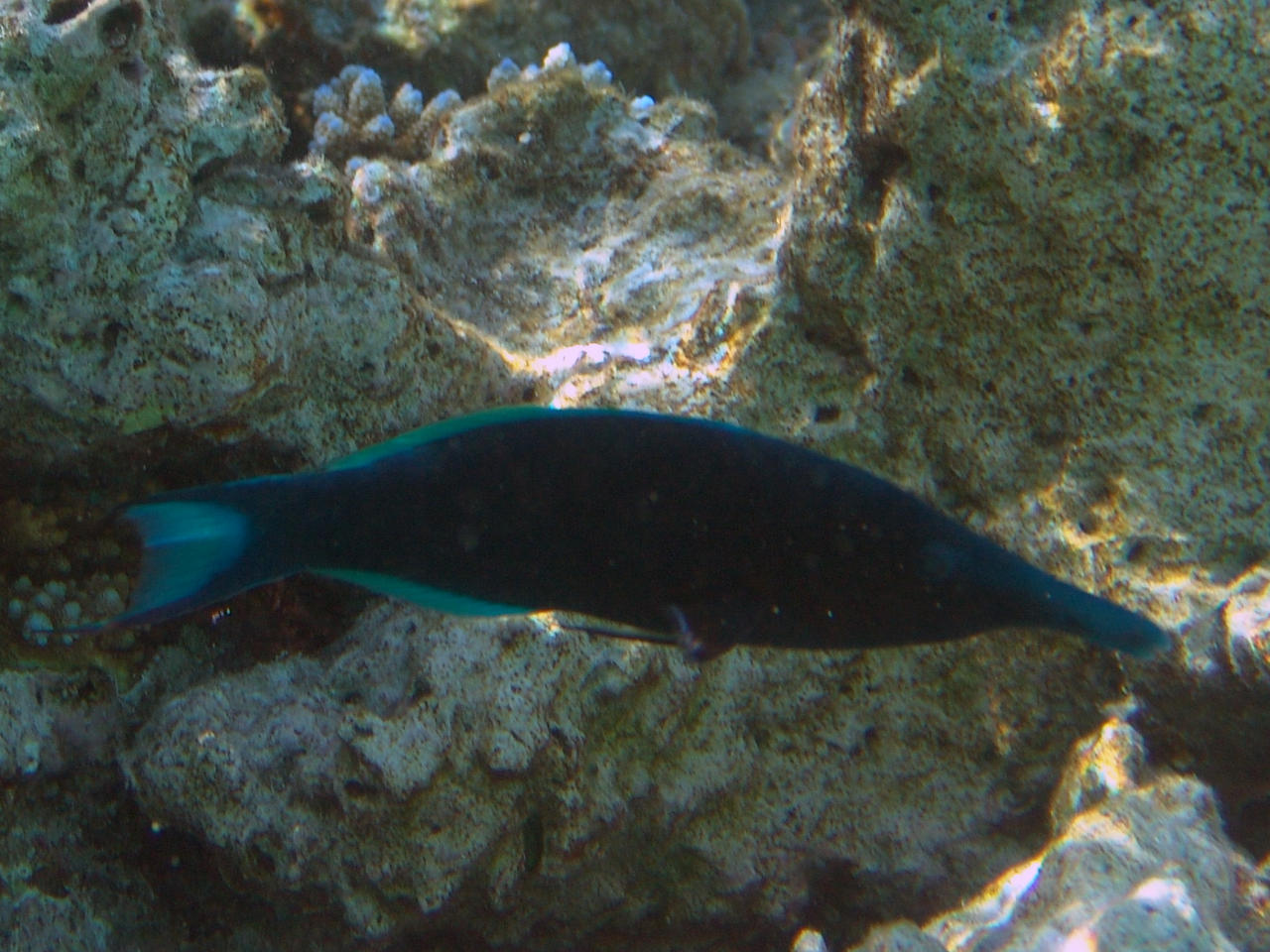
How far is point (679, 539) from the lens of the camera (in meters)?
1.64

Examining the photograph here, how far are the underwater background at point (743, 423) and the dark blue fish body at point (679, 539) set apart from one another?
2.94 ft

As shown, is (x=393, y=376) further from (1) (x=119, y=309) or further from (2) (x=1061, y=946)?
(2) (x=1061, y=946)

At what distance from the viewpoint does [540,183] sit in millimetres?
3912

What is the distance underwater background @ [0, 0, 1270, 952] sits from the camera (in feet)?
7.07

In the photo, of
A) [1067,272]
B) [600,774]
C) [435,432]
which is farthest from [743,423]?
[435,432]

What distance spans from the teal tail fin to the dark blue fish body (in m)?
0.17

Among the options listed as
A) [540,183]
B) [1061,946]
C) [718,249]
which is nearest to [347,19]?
[540,183]

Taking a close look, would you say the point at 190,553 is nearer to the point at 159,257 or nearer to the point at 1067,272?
the point at 159,257

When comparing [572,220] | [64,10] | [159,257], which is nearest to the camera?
[64,10]

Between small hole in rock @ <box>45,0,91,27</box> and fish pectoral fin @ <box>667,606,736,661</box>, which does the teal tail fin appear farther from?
small hole in rock @ <box>45,0,91,27</box>

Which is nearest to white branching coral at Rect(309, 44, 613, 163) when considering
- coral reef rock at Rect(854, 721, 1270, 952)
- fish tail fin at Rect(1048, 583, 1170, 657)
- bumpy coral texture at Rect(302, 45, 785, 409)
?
bumpy coral texture at Rect(302, 45, 785, 409)

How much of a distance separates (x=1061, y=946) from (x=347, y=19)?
16.8 ft

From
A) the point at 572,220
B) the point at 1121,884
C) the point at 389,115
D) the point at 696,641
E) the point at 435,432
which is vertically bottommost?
the point at 1121,884

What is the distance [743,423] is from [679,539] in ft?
3.82
